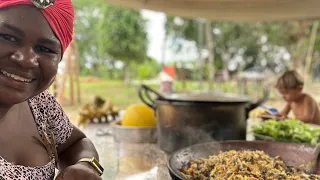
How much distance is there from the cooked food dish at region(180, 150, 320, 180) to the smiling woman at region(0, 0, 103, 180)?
0.44 m

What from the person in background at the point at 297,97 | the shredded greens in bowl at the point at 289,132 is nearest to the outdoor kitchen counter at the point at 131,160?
the shredded greens in bowl at the point at 289,132

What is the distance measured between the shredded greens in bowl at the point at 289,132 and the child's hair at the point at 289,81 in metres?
0.89

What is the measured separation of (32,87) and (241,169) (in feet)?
2.60

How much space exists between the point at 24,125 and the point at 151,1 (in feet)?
4.44

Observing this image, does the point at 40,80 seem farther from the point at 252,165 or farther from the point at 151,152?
the point at 151,152

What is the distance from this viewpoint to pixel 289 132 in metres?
1.86

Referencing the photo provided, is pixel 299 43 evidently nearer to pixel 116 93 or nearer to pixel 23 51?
pixel 116 93

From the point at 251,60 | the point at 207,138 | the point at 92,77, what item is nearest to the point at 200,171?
the point at 207,138

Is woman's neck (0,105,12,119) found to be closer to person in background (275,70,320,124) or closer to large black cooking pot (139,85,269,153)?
large black cooking pot (139,85,269,153)

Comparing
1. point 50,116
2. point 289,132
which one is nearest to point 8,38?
point 50,116

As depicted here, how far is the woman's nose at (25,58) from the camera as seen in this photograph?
0.74 meters

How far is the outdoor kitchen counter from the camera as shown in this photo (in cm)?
145

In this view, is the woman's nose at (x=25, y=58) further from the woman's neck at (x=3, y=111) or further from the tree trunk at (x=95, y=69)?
the tree trunk at (x=95, y=69)

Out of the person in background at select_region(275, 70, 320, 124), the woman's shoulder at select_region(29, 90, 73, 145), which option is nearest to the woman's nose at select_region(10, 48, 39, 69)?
the woman's shoulder at select_region(29, 90, 73, 145)
